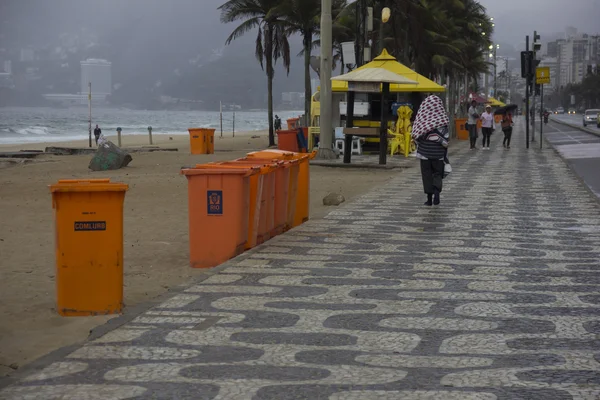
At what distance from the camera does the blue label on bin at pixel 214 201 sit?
30.1ft

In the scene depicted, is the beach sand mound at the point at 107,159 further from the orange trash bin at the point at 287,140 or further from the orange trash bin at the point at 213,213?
the orange trash bin at the point at 213,213

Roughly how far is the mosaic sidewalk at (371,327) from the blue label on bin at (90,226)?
67 centimetres

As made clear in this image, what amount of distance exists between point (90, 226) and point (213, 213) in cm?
229

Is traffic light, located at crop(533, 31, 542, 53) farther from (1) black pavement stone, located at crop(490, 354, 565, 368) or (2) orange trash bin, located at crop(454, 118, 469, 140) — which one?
(1) black pavement stone, located at crop(490, 354, 565, 368)

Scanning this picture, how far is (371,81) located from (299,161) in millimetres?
10819

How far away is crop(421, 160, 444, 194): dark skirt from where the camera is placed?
558 inches

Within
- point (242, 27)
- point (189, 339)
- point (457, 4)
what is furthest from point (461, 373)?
point (457, 4)

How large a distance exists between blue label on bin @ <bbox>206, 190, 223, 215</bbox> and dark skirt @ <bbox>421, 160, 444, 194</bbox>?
216 inches

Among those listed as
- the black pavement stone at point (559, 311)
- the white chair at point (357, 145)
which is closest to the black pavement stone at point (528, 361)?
the black pavement stone at point (559, 311)

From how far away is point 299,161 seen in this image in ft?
40.0

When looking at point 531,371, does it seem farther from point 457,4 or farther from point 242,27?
point 457,4

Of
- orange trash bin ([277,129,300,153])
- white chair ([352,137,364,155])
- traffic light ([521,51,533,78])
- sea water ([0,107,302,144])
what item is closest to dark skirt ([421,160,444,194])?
white chair ([352,137,364,155])

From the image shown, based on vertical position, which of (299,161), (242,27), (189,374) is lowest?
(189,374)

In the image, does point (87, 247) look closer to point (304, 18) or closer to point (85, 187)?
point (85, 187)
